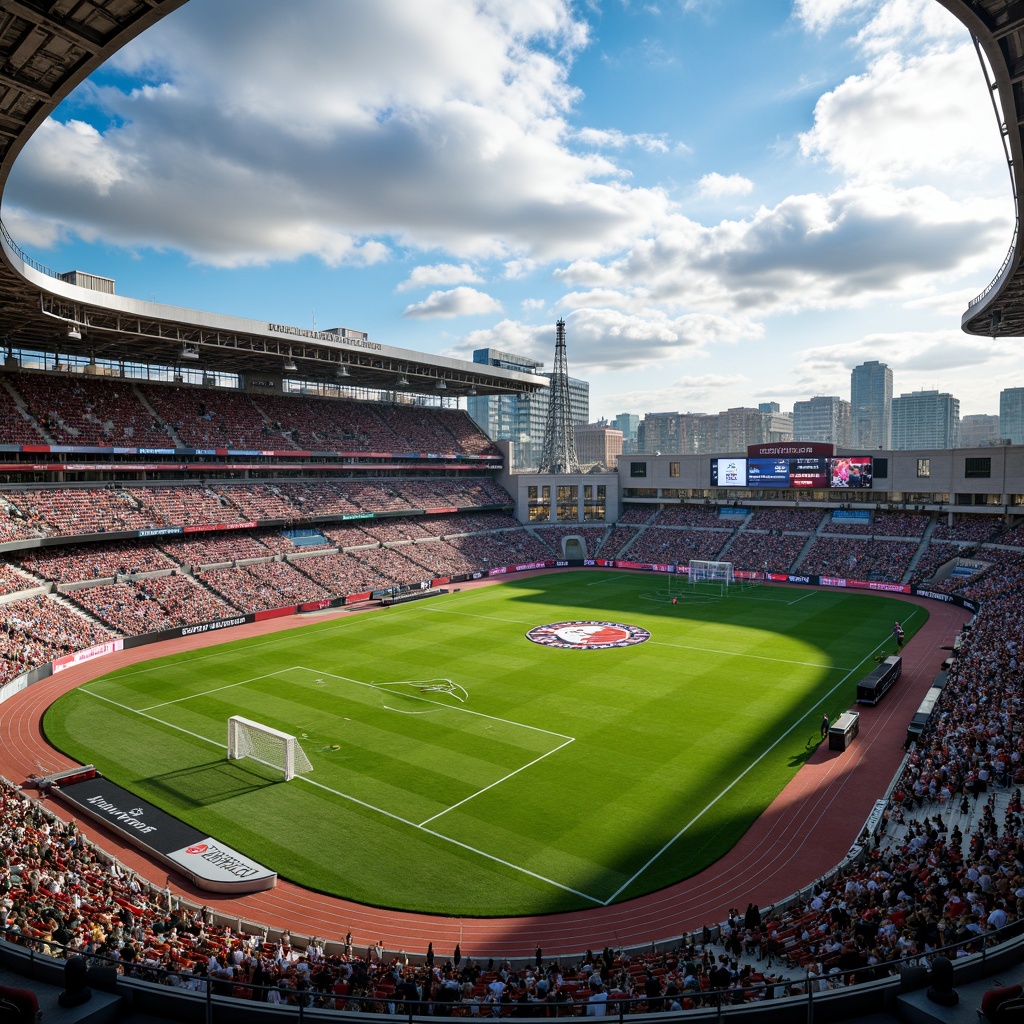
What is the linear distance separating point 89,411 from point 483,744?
45319 mm

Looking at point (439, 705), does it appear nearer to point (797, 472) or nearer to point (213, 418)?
point (213, 418)

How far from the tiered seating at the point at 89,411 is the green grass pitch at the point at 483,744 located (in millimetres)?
21618

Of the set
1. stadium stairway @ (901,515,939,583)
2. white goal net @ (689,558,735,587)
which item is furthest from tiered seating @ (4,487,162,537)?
stadium stairway @ (901,515,939,583)

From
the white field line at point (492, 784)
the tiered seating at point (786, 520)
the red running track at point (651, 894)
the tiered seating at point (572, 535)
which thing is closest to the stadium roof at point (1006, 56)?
the red running track at point (651, 894)

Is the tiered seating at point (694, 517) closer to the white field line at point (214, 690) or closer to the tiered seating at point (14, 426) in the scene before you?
the white field line at point (214, 690)

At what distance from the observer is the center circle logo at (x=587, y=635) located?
46.8 m

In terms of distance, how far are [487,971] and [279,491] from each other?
58.3m

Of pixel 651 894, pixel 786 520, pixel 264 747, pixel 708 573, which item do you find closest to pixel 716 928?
pixel 651 894

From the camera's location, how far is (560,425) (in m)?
101

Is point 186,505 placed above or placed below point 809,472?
below

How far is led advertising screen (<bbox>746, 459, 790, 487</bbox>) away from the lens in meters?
75.6

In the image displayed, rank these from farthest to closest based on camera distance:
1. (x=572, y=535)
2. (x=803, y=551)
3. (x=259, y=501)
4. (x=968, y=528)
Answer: (x=572, y=535), (x=803, y=551), (x=968, y=528), (x=259, y=501)

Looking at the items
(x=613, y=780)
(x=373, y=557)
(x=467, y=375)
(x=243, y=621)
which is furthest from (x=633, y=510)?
(x=613, y=780)

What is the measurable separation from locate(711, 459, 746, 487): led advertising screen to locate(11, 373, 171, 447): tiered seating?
56.0 metres
